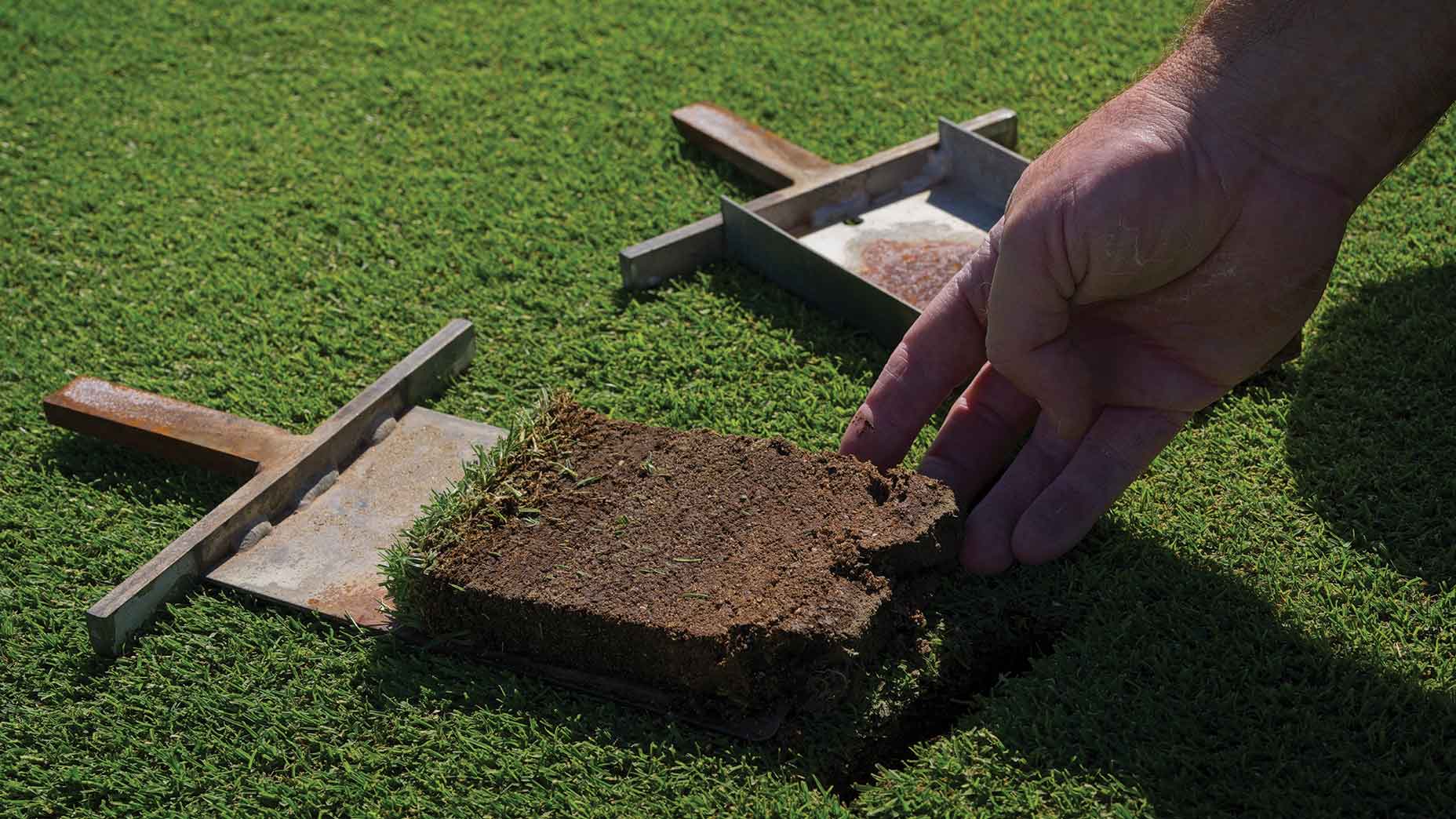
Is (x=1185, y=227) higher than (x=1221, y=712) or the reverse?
higher

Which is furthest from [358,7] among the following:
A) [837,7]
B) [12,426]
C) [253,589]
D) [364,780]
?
[364,780]

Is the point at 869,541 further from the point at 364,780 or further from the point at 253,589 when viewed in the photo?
the point at 253,589

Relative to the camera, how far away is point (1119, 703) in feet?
8.32

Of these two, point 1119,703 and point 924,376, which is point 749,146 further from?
point 1119,703

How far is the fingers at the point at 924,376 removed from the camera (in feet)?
10.1

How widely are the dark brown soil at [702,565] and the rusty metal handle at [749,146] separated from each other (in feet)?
5.52

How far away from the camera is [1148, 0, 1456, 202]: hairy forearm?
258 centimetres

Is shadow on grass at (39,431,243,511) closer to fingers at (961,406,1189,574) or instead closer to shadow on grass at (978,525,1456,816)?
fingers at (961,406,1189,574)

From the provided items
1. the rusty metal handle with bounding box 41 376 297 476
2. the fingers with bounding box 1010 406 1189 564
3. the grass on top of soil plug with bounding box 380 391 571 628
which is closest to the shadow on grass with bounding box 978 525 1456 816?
the fingers with bounding box 1010 406 1189 564

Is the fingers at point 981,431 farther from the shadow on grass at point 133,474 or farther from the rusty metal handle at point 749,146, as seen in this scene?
the shadow on grass at point 133,474

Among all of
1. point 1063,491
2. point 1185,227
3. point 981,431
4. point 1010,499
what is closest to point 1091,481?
point 1063,491

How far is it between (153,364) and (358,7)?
2.66 m

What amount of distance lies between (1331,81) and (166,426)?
2971 millimetres

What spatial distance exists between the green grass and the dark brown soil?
0.14m
